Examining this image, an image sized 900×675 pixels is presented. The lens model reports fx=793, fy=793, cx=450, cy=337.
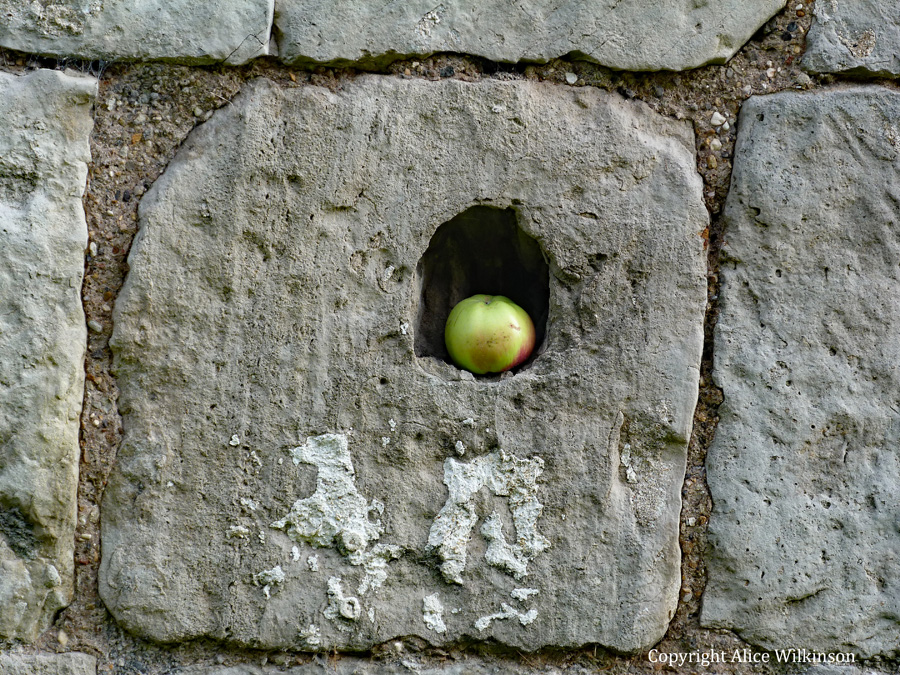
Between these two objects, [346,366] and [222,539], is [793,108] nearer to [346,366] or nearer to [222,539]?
[346,366]

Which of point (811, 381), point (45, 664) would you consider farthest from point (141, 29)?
point (811, 381)

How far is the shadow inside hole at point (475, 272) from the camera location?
142cm

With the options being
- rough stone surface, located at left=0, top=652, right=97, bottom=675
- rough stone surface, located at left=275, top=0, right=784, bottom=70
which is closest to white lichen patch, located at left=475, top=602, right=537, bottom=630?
rough stone surface, located at left=0, top=652, right=97, bottom=675

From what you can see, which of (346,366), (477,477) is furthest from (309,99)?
(477,477)

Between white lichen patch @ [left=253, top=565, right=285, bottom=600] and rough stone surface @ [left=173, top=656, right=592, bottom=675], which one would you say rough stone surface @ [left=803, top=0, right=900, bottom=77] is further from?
white lichen patch @ [left=253, top=565, right=285, bottom=600]

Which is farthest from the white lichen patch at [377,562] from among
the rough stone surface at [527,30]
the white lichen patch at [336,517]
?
the rough stone surface at [527,30]

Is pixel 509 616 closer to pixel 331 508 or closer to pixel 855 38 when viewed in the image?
pixel 331 508

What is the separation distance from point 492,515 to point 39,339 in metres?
0.76

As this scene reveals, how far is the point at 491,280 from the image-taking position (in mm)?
1525

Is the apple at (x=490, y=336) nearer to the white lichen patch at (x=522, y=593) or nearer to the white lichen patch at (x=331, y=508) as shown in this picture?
the white lichen patch at (x=331, y=508)

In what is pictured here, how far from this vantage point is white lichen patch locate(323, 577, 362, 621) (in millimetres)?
1268

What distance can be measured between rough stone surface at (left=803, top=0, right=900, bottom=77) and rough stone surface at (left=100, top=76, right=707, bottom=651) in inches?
13.7

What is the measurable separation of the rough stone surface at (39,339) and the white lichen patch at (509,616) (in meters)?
0.67

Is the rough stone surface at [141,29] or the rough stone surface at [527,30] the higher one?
the rough stone surface at [527,30]
